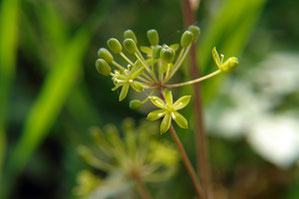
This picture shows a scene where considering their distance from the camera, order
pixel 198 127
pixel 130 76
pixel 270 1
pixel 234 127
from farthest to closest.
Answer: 1. pixel 270 1
2. pixel 234 127
3. pixel 198 127
4. pixel 130 76

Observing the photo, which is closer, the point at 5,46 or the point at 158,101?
the point at 158,101

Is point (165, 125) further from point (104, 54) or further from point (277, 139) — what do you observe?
point (277, 139)

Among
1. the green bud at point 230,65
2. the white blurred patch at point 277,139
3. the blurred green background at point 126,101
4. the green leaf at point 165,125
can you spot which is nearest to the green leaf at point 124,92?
the green leaf at point 165,125

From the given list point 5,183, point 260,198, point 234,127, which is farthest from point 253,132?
point 5,183

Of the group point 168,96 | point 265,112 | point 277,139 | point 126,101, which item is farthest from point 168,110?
point 126,101

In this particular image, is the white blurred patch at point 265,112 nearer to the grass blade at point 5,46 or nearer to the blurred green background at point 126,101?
the blurred green background at point 126,101

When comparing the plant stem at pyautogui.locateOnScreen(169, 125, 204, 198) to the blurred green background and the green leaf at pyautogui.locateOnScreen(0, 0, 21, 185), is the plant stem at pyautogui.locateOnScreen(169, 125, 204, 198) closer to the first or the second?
the blurred green background

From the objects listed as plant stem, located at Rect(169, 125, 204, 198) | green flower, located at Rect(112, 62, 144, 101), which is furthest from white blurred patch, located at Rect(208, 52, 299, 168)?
green flower, located at Rect(112, 62, 144, 101)

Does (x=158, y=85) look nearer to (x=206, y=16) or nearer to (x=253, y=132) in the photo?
(x=253, y=132)
